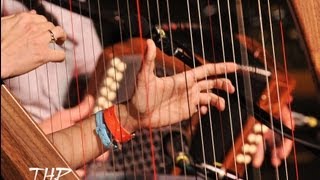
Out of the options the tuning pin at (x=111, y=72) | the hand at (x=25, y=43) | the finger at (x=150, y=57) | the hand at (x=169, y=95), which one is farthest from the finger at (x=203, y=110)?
the hand at (x=25, y=43)

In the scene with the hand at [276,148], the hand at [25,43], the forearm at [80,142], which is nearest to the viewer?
the hand at [25,43]

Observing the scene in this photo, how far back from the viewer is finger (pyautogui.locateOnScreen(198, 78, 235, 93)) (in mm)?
1224

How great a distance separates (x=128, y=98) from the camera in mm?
1317

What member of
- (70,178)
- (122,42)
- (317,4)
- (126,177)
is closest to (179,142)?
(126,177)

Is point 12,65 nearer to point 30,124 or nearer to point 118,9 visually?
point 30,124

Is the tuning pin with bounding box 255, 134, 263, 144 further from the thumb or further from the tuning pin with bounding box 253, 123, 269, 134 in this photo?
the thumb

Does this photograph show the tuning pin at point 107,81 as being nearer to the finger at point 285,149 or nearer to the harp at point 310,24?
the finger at point 285,149

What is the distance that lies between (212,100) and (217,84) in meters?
0.04

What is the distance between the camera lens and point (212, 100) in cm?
126

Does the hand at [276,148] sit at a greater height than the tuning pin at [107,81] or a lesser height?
lesser

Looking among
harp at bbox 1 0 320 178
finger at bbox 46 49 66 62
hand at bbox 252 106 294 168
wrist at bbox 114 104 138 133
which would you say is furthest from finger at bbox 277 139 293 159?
finger at bbox 46 49 66 62

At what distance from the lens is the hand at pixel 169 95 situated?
4.04 ft

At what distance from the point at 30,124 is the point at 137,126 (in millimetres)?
323

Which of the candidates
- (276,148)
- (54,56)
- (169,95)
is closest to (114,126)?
(169,95)
